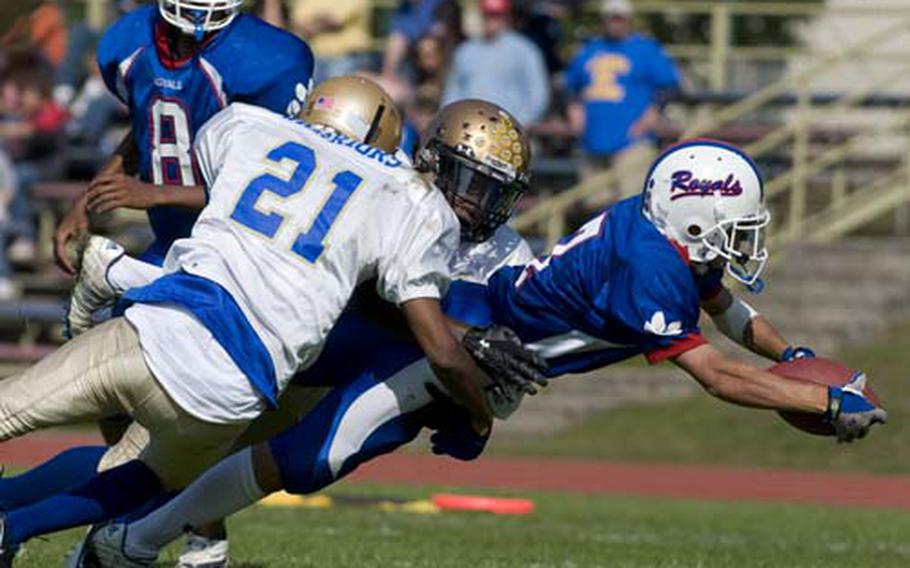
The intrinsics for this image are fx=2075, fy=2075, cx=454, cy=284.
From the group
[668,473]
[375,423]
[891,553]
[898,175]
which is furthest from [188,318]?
[898,175]

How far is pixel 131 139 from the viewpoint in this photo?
7324mm

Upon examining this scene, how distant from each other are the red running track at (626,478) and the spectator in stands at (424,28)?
332 cm

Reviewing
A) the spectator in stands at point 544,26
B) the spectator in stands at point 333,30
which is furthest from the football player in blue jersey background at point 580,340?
the spectator in stands at point 544,26

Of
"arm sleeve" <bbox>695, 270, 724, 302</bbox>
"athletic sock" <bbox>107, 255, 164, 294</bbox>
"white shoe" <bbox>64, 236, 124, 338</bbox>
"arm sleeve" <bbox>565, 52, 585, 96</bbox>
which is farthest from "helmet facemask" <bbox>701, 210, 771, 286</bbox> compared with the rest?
"arm sleeve" <bbox>565, 52, 585, 96</bbox>

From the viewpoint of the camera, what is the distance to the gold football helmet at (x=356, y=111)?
20.8 feet

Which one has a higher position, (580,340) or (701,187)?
(701,187)

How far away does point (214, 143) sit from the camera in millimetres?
5965

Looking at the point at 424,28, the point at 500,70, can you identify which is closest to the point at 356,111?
the point at 500,70

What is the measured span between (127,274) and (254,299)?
2.94 ft

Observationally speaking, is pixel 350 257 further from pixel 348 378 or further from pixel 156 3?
pixel 156 3

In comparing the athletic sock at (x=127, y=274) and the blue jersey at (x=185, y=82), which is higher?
the blue jersey at (x=185, y=82)

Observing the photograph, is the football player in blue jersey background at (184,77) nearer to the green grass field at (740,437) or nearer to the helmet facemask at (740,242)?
the helmet facemask at (740,242)

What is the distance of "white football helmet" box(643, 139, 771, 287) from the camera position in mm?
6137

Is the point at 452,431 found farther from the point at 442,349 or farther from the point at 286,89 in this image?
the point at 286,89
